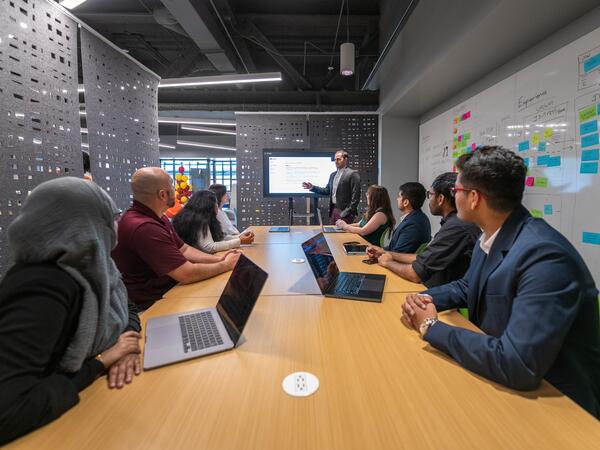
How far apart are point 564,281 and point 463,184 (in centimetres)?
50

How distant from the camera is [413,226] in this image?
259cm

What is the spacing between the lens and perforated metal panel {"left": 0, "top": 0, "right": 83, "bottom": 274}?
1952 mm

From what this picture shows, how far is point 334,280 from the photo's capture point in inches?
67.5

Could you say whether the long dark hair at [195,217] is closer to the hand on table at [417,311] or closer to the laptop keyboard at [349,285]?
the laptop keyboard at [349,285]

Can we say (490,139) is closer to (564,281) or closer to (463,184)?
(463,184)

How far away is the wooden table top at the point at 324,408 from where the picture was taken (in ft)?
2.21

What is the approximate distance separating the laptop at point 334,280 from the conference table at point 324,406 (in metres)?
0.40

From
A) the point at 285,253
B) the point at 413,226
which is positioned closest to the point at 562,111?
the point at 413,226

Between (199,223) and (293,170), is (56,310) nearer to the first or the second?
(199,223)

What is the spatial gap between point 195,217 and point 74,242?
1834 millimetres

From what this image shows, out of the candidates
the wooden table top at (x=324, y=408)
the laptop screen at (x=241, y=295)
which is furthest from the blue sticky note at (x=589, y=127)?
the laptop screen at (x=241, y=295)

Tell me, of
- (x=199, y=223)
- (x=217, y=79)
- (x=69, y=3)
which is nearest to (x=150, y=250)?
(x=199, y=223)

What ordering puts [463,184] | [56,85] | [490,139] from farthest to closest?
[490,139]
[56,85]
[463,184]

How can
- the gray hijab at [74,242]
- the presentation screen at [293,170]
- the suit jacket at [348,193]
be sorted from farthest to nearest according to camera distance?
the presentation screen at [293,170], the suit jacket at [348,193], the gray hijab at [74,242]
